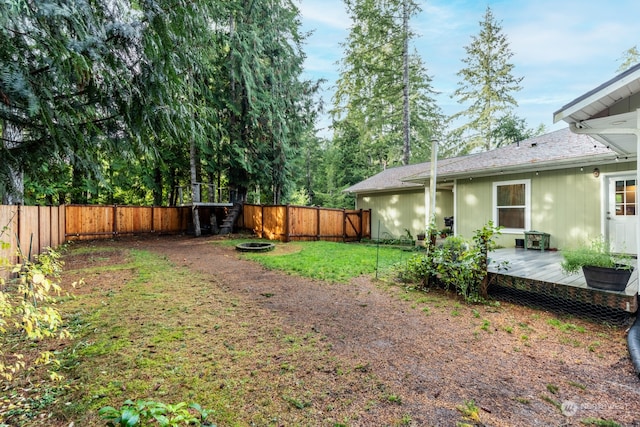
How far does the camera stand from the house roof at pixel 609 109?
11.3ft

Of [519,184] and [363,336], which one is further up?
[519,184]

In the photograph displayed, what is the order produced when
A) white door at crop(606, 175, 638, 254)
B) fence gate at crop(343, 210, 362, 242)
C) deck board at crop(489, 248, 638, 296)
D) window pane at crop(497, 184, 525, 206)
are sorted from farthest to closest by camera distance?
fence gate at crop(343, 210, 362, 242) < window pane at crop(497, 184, 525, 206) < white door at crop(606, 175, 638, 254) < deck board at crop(489, 248, 638, 296)

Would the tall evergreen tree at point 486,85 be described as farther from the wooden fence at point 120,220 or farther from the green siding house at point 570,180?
the wooden fence at point 120,220

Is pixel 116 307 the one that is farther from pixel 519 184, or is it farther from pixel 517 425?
pixel 519 184

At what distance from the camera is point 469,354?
2863mm

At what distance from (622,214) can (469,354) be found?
5.81m

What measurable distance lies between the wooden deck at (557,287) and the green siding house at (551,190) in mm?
1896

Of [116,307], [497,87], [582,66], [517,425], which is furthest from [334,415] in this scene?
[497,87]

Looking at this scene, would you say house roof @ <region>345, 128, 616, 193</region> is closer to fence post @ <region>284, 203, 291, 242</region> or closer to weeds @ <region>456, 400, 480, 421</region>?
fence post @ <region>284, 203, 291, 242</region>

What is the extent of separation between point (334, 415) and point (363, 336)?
1344 millimetres

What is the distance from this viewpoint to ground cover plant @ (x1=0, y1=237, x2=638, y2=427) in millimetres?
1979

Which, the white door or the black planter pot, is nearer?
→ the black planter pot

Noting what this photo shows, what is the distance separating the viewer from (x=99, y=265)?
21.7 ft

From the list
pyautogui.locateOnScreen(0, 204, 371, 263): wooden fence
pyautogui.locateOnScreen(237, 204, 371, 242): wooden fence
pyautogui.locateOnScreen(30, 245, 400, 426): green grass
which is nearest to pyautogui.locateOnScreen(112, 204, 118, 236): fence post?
pyautogui.locateOnScreen(0, 204, 371, 263): wooden fence
